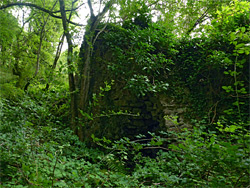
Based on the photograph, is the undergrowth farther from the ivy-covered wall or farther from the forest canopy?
the ivy-covered wall

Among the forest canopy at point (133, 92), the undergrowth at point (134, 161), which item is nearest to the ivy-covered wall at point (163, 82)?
the forest canopy at point (133, 92)

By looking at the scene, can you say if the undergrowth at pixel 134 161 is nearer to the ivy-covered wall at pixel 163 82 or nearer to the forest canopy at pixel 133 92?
the forest canopy at pixel 133 92

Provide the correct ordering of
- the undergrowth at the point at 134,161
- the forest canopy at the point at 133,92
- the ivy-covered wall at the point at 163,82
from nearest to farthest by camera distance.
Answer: the undergrowth at the point at 134,161 → the forest canopy at the point at 133,92 → the ivy-covered wall at the point at 163,82

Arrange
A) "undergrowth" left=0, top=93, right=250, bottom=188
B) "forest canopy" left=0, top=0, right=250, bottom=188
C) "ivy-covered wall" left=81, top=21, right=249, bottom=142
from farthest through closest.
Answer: "ivy-covered wall" left=81, top=21, right=249, bottom=142, "forest canopy" left=0, top=0, right=250, bottom=188, "undergrowth" left=0, top=93, right=250, bottom=188

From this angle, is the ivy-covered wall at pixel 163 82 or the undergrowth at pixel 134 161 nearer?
the undergrowth at pixel 134 161

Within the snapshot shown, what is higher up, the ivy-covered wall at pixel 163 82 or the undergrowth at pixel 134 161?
the ivy-covered wall at pixel 163 82

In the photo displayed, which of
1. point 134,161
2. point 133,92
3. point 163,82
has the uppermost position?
point 163,82

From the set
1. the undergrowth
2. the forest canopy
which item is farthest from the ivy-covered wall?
the undergrowth

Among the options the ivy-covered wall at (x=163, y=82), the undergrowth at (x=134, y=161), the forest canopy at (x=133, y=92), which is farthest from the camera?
the ivy-covered wall at (x=163, y=82)

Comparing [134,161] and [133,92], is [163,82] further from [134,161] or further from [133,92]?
[134,161]

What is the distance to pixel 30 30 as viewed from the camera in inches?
313

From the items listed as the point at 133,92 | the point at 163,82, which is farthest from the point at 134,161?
the point at 163,82

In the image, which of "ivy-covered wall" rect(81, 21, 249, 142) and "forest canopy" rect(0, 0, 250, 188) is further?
"ivy-covered wall" rect(81, 21, 249, 142)

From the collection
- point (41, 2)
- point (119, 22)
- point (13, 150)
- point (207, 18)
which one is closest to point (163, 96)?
point (119, 22)
